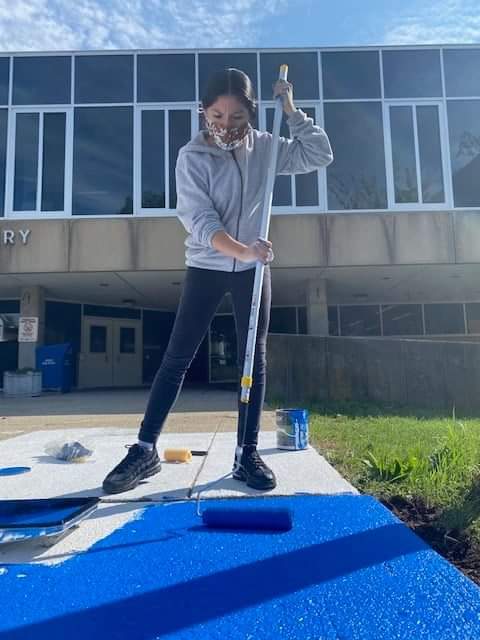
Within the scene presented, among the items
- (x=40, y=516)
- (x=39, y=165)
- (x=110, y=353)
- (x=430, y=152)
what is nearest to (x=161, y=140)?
(x=39, y=165)

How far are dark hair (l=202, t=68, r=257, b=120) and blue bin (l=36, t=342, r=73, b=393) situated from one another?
9.97 m

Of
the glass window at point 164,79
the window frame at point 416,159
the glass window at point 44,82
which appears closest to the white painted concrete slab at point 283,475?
the window frame at point 416,159

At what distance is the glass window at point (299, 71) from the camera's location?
10.5m

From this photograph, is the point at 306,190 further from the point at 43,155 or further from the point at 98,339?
the point at 98,339

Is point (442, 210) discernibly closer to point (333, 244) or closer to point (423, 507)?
point (333, 244)

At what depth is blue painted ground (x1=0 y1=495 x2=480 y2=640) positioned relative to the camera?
1.00 meters

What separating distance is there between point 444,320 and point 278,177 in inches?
337

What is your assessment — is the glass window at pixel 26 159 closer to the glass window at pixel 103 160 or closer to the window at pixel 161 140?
the glass window at pixel 103 160

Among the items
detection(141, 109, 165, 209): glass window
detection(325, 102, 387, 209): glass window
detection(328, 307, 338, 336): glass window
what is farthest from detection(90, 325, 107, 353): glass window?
detection(325, 102, 387, 209): glass window

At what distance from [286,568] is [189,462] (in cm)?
135

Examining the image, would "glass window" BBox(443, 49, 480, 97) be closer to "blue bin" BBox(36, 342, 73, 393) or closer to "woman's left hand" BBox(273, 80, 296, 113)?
"woman's left hand" BBox(273, 80, 296, 113)

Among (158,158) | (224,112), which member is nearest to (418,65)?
(158,158)

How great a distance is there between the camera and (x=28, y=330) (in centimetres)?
1145

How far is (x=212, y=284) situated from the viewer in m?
2.28
